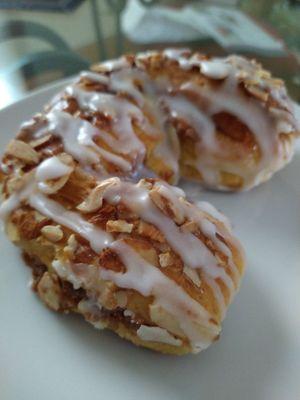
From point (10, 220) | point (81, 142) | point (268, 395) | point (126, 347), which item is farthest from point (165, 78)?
point (268, 395)

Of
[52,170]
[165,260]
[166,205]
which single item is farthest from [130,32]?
[165,260]

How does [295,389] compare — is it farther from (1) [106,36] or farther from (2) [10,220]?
(1) [106,36]

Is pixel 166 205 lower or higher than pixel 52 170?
lower

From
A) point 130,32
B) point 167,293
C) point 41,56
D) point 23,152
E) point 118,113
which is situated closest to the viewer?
point 167,293

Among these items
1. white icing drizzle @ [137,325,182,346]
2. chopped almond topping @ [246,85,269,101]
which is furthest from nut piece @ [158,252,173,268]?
chopped almond topping @ [246,85,269,101]

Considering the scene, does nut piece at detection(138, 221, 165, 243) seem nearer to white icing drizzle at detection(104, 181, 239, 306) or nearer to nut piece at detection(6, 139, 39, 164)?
white icing drizzle at detection(104, 181, 239, 306)

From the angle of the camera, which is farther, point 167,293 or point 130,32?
point 130,32

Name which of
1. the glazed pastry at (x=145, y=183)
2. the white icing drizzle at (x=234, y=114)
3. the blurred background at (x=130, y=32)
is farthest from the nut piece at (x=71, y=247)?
the blurred background at (x=130, y=32)

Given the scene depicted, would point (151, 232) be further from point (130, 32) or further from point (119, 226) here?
point (130, 32)
